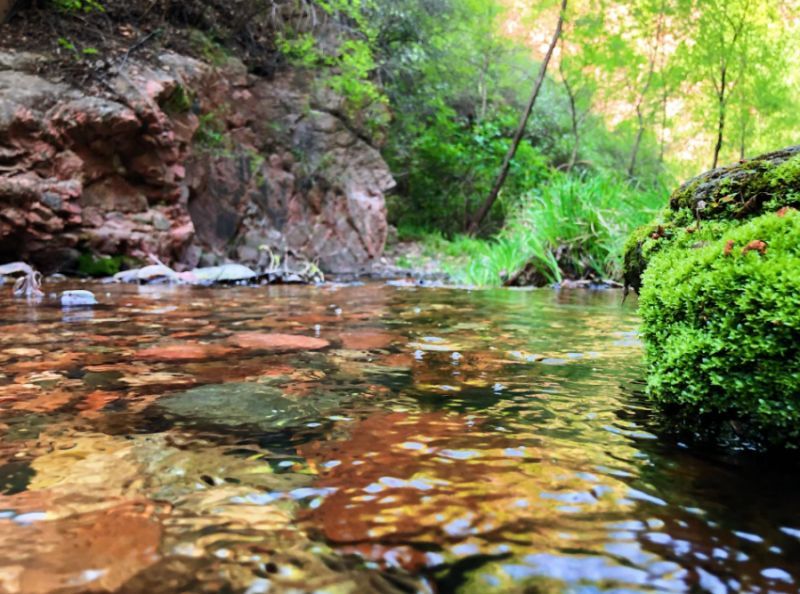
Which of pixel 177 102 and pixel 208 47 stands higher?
pixel 208 47

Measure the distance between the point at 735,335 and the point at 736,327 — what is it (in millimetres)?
23

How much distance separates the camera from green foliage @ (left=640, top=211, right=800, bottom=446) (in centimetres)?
101

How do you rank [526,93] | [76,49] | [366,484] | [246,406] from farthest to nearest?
1. [526,93]
2. [76,49]
3. [246,406]
4. [366,484]

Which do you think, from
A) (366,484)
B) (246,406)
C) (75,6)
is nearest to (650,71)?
(75,6)

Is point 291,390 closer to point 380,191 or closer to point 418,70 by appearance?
point 380,191

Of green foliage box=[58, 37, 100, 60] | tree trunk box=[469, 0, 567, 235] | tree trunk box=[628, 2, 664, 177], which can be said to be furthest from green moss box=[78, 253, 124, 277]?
tree trunk box=[628, 2, 664, 177]

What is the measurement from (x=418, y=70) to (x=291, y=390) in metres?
12.3

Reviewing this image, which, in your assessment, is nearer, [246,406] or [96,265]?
[246,406]

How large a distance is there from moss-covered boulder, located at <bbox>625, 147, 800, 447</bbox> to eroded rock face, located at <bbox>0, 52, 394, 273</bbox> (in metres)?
7.29

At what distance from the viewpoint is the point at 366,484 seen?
90cm

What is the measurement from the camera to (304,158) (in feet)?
34.1

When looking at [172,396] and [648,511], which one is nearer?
[648,511]

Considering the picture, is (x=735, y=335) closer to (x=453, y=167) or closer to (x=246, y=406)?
(x=246, y=406)

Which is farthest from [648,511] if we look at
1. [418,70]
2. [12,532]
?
[418,70]
